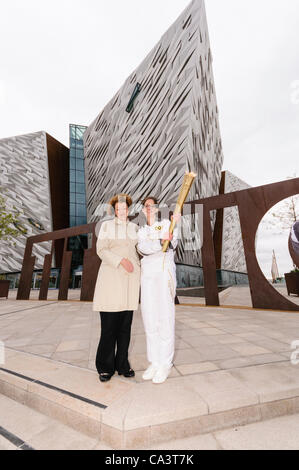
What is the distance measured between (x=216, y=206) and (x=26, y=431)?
6395 mm

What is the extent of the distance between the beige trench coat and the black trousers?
112 mm

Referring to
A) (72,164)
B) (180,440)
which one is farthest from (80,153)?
(180,440)

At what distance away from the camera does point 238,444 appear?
1.31 meters

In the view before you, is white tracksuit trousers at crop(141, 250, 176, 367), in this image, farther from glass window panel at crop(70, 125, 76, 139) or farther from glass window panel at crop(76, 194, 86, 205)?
glass window panel at crop(70, 125, 76, 139)

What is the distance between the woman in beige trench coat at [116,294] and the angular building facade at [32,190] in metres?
26.7

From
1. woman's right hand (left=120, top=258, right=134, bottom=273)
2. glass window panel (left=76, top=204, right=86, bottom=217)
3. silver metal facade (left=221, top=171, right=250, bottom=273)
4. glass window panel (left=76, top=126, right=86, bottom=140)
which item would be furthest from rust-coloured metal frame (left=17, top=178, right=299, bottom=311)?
glass window panel (left=76, top=126, right=86, bottom=140)

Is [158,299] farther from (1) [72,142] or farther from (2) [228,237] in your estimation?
(1) [72,142]

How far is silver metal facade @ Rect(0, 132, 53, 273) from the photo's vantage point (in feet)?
86.9

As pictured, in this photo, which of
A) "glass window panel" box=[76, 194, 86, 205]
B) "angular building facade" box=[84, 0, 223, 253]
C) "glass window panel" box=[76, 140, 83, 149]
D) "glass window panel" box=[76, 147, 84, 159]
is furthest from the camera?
"glass window panel" box=[76, 140, 83, 149]

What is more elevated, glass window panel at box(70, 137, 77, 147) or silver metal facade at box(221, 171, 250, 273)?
glass window panel at box(70, 137, 77, 147)

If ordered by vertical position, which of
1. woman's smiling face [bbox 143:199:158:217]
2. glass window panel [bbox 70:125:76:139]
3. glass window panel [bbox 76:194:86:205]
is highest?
glass window panel [bbox 70:125:76:139]

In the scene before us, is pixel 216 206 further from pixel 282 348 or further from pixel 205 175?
pixel 205 175

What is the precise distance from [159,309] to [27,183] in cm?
3121

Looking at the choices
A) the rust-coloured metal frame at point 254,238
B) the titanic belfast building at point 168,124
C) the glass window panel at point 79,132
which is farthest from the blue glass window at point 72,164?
the rust-coloured metal frame at point 254,238
